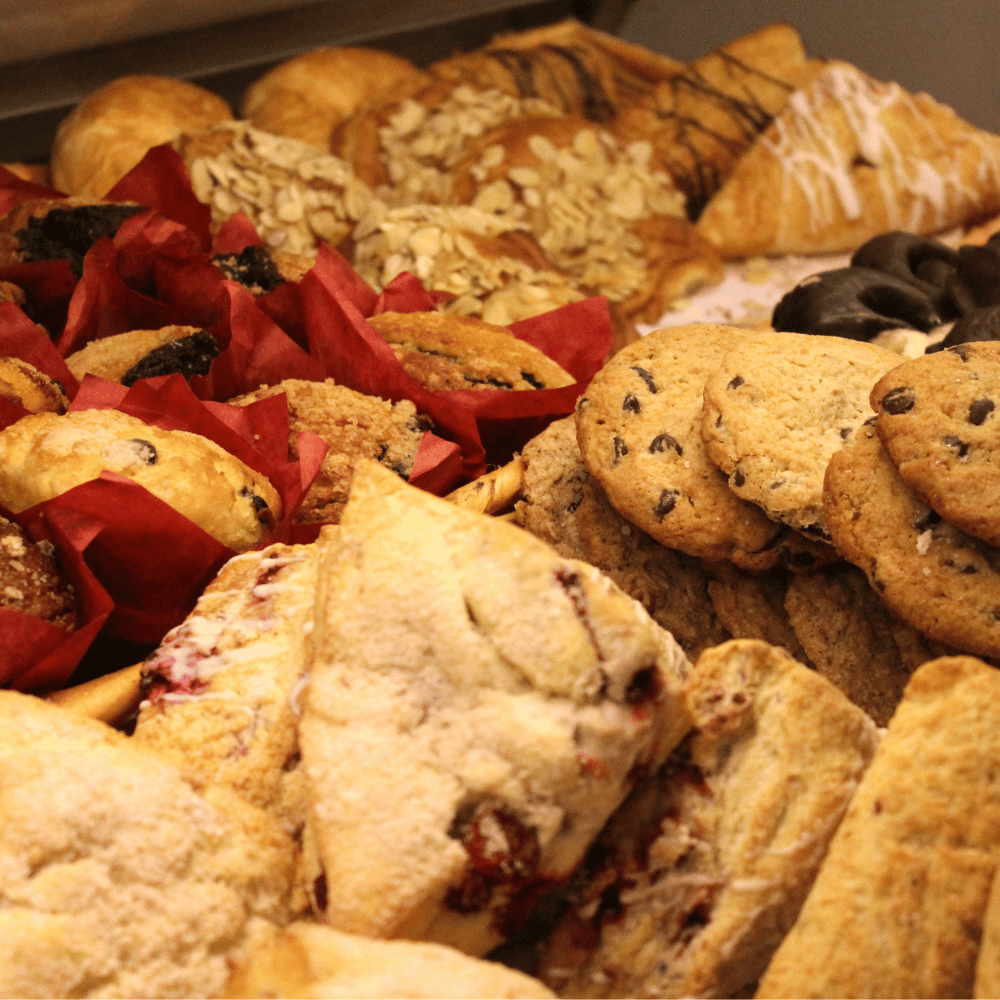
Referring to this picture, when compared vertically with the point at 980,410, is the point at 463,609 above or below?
below

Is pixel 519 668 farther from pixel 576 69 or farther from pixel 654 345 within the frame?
pixel 576 69

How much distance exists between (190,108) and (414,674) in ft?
6.15

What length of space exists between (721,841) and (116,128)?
6.26 feet

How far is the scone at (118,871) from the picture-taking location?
0.62 m

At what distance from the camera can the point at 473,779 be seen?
2.10 ft

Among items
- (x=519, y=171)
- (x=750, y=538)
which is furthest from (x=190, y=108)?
(x=750, y=538)

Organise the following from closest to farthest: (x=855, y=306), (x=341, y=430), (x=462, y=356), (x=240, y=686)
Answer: (x=240, y=686)
(x=341, y=430)
(x=462, y=356)
(x=855, y=306)

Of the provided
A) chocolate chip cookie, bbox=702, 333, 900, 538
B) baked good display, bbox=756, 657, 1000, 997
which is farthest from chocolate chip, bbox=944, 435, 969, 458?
baked good display, bbox=756, 657, 1000, 997

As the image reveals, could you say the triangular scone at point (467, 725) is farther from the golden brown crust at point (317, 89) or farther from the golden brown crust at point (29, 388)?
the golden brown crust at point (317, 89)

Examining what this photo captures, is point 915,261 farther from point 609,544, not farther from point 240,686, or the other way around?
point 240,686

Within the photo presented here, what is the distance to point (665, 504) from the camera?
1.02 meters

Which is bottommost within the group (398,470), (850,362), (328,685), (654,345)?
(398,470)

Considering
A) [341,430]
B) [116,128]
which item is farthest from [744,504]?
[116,128]

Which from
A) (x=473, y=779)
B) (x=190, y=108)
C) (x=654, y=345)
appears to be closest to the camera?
(x=473, y=779)
